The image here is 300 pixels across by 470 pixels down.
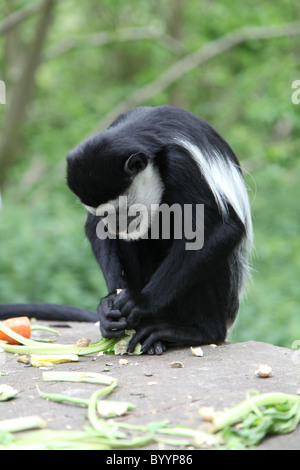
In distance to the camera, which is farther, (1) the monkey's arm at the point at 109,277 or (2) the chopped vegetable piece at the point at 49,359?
(1) the monkey's arm at the point at 109,277

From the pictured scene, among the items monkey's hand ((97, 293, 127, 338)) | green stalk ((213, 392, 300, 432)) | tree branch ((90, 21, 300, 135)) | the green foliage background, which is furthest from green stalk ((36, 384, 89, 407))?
tree branch ((90, 21, 300, 135))

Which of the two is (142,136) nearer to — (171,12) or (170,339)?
(170,339)

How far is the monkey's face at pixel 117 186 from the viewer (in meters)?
2.34

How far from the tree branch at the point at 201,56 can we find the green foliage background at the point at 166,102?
10 cm

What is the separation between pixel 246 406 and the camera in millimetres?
1608

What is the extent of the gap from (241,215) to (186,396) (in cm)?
100

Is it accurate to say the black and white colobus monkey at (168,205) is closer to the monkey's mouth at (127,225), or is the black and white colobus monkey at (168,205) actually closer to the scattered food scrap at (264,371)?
the monkey's mouth at (127,225)

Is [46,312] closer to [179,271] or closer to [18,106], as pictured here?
[179,271]

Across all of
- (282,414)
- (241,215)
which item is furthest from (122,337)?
(282,414)

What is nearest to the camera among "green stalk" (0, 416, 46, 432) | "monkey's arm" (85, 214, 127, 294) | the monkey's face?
"green stalk" (0, 416, 46, 432)

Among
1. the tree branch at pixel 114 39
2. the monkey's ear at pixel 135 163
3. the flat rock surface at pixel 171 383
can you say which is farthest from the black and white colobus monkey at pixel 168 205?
the tree branch at pixel 114 39

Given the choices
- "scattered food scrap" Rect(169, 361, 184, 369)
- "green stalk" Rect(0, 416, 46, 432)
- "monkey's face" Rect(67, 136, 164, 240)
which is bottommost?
"scattered food scrap" Rect(169, 361, 184, 369)

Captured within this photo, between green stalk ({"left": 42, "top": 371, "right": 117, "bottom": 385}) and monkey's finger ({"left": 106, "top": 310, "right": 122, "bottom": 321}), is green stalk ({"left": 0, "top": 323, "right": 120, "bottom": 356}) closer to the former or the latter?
monkey's finger ({"left": 106, "top": 310, "right": 122, "bottom": 321})

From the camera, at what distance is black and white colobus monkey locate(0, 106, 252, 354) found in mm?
2389
